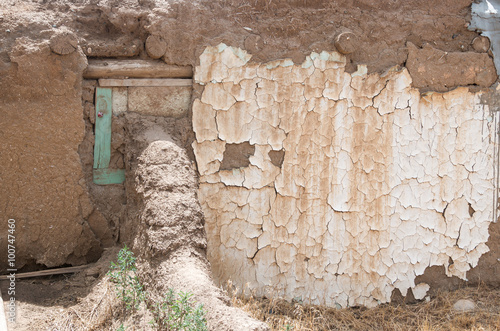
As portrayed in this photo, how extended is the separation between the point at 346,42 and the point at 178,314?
2.82 meters

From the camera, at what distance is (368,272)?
464 cm

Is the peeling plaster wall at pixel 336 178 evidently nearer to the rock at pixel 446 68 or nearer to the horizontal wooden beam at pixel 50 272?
the rock at pixel 446 68

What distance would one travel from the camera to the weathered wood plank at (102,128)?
4164mm

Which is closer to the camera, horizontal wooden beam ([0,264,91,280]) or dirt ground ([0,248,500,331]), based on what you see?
dirt ground ([0,248,500,331])

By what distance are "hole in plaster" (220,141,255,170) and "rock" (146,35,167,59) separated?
37.7 inches

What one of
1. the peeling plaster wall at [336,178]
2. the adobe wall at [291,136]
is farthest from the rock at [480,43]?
the peeling plaster wall at [336,178]

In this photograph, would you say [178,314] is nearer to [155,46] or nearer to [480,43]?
[155,46]

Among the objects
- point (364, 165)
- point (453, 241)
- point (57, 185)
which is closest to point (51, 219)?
point (57, 185)

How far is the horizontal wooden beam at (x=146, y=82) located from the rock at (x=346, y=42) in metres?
1.33

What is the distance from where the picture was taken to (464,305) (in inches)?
182

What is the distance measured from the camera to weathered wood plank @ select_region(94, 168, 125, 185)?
418cm

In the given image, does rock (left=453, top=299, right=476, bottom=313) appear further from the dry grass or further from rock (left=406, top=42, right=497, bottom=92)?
rock (left=406, top=42, right=497, bottom=92)

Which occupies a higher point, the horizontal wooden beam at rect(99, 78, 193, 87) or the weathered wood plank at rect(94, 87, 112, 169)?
the horizontal wooden beam at rect(99, 78, 193, 87)

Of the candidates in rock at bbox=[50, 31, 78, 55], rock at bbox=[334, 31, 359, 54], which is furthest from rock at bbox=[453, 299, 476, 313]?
rock at bbox=[50, 31, 78, 55]
